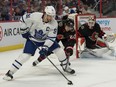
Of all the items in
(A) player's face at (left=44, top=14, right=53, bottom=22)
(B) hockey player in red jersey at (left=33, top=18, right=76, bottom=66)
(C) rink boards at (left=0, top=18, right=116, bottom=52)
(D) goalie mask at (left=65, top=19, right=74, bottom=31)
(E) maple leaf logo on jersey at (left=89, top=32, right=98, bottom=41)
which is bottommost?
(C) rink boards at (left=0, top=18, right=116, bottom=52)

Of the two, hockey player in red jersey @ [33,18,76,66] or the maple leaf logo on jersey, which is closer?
hockey player in red jersey @ [33,18,76,66]

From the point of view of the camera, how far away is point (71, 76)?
4.47 metres

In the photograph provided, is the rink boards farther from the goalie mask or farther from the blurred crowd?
the goalie mask

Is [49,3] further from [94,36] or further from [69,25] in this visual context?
[69,25]

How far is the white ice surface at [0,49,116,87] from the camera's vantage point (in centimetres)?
401

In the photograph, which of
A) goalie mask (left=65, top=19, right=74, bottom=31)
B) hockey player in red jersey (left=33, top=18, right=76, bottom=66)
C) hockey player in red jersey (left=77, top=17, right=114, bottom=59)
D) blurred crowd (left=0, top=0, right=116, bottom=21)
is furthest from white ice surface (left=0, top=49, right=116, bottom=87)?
blurred crowd (left=0, top=0, right=116, bottom=21)

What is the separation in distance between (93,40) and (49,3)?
362 cm

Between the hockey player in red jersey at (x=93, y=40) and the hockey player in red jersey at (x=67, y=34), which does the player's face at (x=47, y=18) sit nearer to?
the hockey player in red jersey at (x=67, y=34)

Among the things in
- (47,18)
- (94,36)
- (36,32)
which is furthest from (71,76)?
(94,36)

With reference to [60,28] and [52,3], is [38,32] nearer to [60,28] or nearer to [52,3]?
[60,28]

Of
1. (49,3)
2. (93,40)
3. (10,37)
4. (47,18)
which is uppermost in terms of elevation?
(47,18)

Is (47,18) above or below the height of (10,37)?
above

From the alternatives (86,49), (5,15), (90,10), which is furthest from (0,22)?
(90,10)

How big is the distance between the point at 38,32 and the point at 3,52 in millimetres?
2897
